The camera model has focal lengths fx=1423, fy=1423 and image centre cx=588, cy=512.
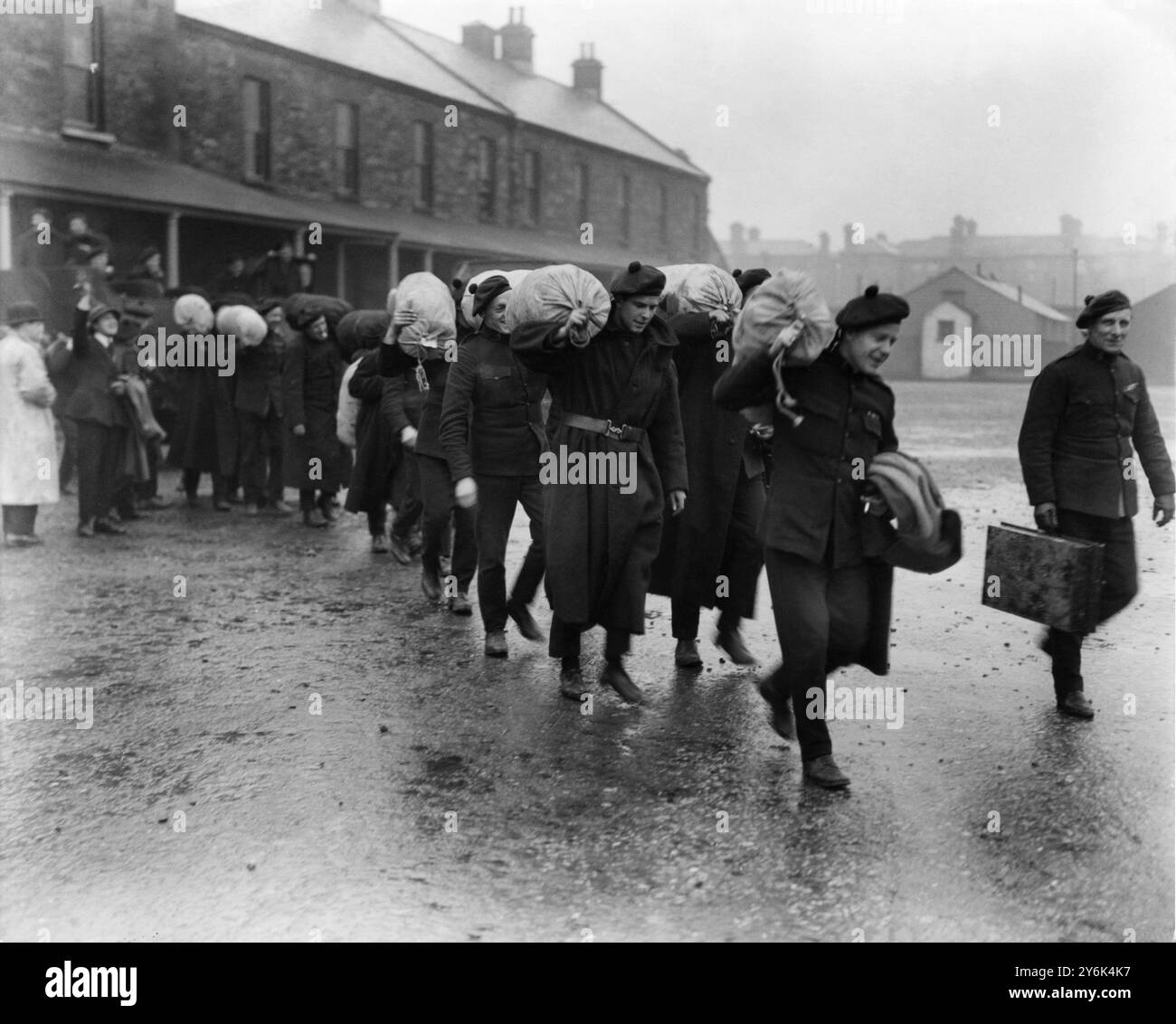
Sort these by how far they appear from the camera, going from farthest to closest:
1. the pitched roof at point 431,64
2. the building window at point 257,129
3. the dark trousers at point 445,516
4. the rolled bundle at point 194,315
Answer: the pitched roof at point 431,64 < the building window at point 257,129 < the rolled bundle at point 194,315 < the dark trousers at point 445,516

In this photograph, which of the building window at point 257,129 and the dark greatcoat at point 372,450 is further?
the building window at point 257,129

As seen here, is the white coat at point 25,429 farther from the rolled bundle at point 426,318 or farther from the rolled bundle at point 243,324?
the rolled bundle at point 426,318

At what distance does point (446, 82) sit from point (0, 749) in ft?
98.1

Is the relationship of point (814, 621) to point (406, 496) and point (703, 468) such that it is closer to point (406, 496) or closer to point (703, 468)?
point (703, 468)

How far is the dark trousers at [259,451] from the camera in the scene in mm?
13070

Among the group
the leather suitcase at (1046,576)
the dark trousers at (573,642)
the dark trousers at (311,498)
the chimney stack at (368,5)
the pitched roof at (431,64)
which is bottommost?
the dark trousers at (573,642)

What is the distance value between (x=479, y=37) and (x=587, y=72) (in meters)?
5.49

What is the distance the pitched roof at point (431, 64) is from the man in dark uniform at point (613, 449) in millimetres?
21627

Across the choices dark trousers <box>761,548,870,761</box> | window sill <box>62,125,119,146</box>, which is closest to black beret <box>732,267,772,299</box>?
dark trousers <box>761,548,870,761</box>

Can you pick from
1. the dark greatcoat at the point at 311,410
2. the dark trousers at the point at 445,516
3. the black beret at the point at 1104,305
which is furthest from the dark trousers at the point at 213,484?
the black beret at the point at 1104,305

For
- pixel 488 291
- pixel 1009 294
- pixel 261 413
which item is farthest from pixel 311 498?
pixel 1009 294

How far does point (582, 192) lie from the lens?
38.1 meters

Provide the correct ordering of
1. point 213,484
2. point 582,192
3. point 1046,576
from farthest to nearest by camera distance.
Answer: point 582,192 → point 213,484 → point 1046,576
